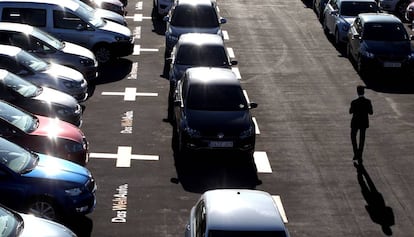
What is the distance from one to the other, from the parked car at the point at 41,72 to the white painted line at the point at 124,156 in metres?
2.92

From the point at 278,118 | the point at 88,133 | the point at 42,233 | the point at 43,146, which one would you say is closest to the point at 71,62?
the point at 88,133

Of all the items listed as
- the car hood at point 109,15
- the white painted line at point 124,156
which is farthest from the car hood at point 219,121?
the car hood at point 109,15

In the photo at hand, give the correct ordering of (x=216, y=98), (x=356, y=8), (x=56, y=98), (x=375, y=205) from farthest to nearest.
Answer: (x=356, y=8), (x=56, y=98), (x=216, y=98), (x=375, y=205)

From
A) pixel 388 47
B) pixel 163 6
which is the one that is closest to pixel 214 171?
pixel 388 47

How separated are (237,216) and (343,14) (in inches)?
796

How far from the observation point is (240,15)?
3669 centimetres

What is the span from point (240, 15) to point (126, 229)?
70.5 feet

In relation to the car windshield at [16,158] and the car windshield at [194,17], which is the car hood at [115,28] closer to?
the car windshield at [194,17]

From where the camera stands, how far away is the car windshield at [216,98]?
2050cm

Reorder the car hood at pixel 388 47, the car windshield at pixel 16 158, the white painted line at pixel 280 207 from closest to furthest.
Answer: the car windshield at pixel 16 158, the white painted line at pixel 280 207, the car hood at pixel 388 47

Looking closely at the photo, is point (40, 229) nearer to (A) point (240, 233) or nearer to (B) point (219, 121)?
(A) point (240, 233)

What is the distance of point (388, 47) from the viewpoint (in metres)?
27.8

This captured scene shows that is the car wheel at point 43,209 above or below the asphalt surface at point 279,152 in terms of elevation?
above

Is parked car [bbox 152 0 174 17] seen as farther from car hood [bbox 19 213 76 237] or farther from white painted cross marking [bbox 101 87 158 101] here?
car hood [bbox 19 213 76 237]
